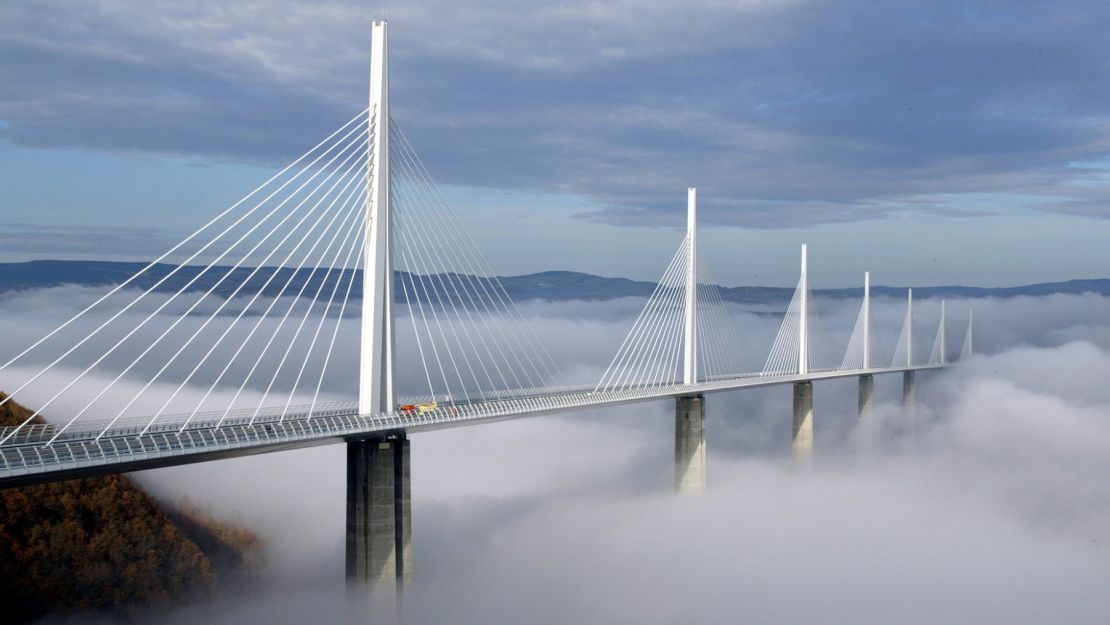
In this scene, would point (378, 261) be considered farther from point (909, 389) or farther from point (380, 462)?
point (909, 389)

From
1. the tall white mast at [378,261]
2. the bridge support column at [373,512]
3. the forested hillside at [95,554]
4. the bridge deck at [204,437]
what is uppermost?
the tall white mast at [378,261]

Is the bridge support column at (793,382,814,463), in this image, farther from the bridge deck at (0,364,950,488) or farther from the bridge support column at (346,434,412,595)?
the bridge support column at (346,434,412,595)

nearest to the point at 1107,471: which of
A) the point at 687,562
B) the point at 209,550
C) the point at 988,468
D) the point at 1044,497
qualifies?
the point at 988,468

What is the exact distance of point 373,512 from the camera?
37156mm

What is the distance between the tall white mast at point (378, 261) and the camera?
116 feet

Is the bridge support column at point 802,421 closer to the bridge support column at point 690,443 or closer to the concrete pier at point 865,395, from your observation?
the concrete pier at point 865,395

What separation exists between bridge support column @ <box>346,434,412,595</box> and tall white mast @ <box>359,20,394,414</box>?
156 centimetres

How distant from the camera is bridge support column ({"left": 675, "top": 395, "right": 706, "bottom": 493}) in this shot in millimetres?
64688

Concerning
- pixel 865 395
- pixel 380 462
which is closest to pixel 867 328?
pixel 865 395

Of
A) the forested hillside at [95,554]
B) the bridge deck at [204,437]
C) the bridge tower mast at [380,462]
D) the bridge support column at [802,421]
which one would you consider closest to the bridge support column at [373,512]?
the bridge tower mast at [380,462]

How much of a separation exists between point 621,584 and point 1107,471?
74424 millimetres

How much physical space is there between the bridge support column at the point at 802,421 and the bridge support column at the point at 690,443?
2178 centimetres

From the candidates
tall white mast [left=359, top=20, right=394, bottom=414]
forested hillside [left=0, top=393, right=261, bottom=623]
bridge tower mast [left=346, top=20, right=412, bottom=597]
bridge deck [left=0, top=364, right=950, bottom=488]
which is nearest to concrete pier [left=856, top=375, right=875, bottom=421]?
bridge deck [left=0, top=364, right=950, bottom=488]

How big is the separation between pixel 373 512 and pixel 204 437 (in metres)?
7.87
